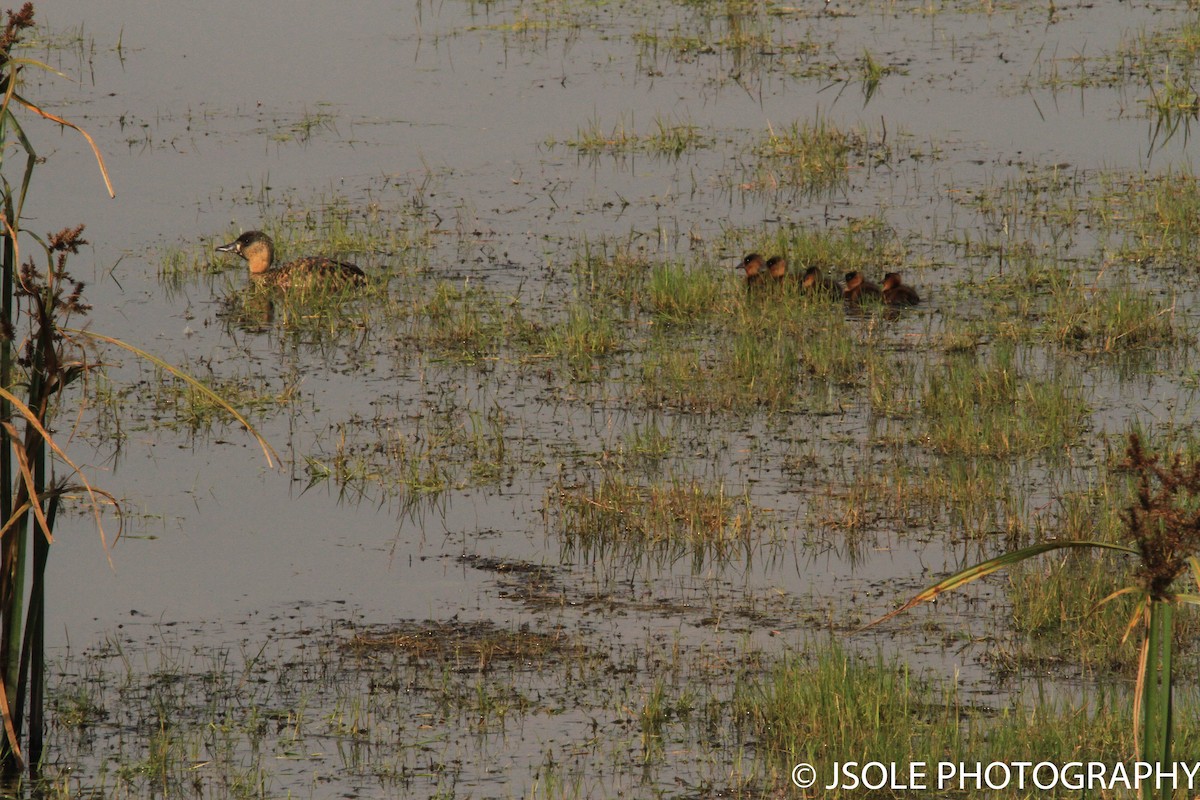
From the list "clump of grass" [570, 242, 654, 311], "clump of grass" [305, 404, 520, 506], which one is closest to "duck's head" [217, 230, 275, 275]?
"clump of grass" [570, 242, 654, 311]

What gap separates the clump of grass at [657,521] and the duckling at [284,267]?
3816 mm

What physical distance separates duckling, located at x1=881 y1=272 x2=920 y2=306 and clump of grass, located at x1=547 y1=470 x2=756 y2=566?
10.3 ft

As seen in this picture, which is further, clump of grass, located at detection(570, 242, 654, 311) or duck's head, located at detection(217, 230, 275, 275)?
duck's head, located at detection(217, 230, 275, 275)

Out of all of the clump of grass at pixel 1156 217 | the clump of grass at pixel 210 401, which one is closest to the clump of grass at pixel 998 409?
the clump of grass at pixel 1156 217

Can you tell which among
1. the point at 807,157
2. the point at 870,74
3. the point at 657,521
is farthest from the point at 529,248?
the point at 870,74

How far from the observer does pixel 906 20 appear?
19.1m

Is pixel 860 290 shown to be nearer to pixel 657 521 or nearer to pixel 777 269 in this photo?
pixel 777 269

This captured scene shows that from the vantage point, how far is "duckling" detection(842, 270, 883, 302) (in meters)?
10.7

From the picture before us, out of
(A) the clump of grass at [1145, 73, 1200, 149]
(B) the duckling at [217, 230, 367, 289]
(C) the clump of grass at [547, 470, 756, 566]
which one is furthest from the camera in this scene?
(A) the clump of grass at [1145, 73, 1200, 149]

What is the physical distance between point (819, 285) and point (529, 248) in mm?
2340

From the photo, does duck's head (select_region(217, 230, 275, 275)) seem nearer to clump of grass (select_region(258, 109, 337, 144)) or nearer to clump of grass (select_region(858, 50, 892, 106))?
clump of grass (select_region(258, 109, 337, 144))

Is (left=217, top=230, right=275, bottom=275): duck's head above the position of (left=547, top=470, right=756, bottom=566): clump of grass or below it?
above

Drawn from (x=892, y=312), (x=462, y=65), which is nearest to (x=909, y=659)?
(x=892, y=312)

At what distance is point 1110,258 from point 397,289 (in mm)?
4437
